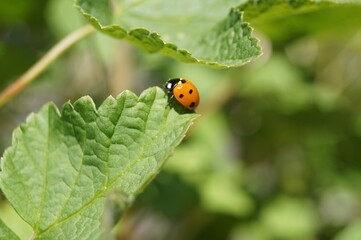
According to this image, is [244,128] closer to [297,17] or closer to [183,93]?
[297,17]

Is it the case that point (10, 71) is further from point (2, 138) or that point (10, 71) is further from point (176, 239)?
point (176, 239)

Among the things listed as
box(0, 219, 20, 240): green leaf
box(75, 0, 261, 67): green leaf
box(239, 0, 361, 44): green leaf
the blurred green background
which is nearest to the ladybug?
box(75, 0, 261, 67): green leaf

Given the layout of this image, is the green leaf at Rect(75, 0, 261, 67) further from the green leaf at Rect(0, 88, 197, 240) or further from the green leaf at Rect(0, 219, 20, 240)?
the green leaf at Rect(0, 219, 20, 240)

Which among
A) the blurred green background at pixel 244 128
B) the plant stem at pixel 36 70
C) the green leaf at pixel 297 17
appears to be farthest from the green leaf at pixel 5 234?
the blurred green background at pixel 244 128

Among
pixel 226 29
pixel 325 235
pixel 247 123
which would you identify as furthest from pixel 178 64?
pixel 226 29

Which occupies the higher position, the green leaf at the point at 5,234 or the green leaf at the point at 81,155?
the green leaf at the point at 81,155

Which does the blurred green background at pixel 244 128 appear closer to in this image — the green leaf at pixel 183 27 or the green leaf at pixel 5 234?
the green leaf at pixel 183 27

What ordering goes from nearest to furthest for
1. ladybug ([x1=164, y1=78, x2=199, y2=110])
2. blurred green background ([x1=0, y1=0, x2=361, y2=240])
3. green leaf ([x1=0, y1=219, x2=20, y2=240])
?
green leaf ([x1=0, y1=219, x2=20, y2=240]), ladybug ([x1=164, y1=78, x2=199, y2=110]), blurred green background ([x1=0, y1=0, x2=361, y2=240])
